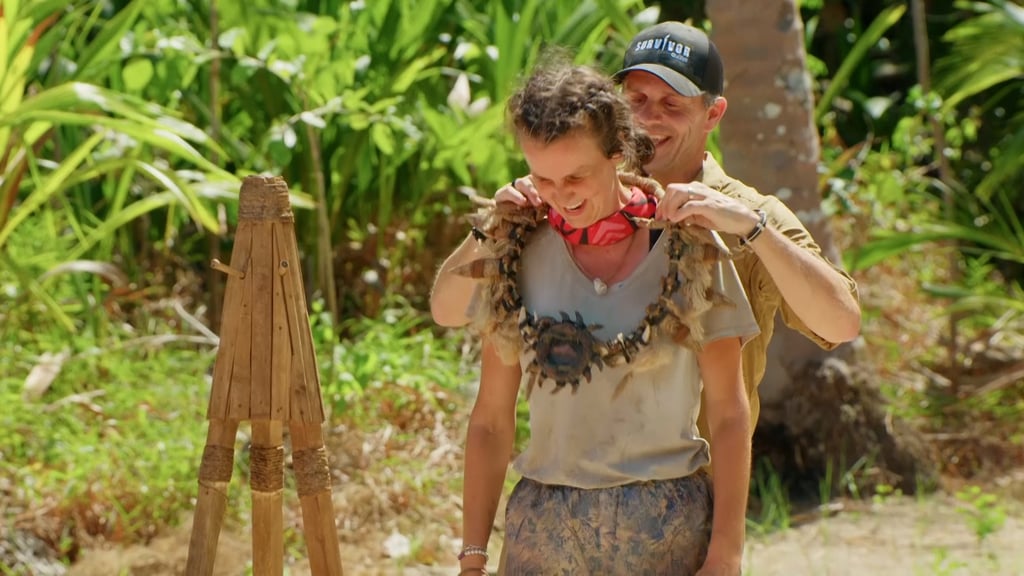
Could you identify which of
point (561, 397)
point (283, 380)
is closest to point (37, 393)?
point (283, 380)

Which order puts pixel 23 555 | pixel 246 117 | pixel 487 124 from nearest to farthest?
pixel 23 555 → pixel 487 124 → pixel 246 117

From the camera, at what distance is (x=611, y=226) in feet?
7.98

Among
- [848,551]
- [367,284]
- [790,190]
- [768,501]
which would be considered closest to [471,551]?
[848,551]

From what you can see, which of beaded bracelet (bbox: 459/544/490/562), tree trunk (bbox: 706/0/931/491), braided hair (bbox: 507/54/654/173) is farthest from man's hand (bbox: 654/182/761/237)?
tree trunk (bbox: 706/0/931/491)

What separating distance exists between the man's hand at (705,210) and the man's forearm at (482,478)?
0.54 meters

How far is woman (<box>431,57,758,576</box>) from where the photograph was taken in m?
2.38

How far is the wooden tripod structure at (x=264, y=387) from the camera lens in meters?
2.80

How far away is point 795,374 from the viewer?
5.32 m

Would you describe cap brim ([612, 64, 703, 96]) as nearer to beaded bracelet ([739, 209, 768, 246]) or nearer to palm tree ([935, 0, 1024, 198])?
beaded bracelet ([739, 209, 768, 246])

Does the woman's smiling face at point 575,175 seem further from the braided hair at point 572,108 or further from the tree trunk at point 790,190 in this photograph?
the tree trunk at point 790,190

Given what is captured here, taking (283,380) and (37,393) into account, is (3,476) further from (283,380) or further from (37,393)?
(283,380)

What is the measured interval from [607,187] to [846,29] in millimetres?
6987

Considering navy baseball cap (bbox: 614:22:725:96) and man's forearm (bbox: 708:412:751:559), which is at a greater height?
navy baseball cap (bbox: 614:22:725:96)

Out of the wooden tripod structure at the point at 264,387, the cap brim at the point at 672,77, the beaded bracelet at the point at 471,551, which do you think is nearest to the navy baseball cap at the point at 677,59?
the cap brim at the point at 672,77
